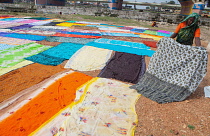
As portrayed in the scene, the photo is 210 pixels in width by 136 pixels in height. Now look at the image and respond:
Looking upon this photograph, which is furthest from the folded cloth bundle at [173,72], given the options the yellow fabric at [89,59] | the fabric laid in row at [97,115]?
the yellow fabric at [89,59]

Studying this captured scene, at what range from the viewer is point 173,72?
2908 millimetres

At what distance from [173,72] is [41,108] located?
8.06 ft

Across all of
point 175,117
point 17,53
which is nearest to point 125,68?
point 175,117

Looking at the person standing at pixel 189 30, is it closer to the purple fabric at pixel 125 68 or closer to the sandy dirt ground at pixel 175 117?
the sandy dirt ground at pixel 175 117

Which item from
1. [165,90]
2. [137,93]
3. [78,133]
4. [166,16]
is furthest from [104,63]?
[166,16]

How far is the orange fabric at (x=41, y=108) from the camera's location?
203 cm

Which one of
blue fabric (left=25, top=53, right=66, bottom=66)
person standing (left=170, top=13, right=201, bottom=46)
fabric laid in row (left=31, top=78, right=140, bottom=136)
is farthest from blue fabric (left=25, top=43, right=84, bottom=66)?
person standing (left=170, top=13, right=201, bottom=46)

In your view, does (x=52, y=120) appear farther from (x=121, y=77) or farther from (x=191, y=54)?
(x=191, y=54)

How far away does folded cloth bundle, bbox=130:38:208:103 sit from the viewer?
8.65ft

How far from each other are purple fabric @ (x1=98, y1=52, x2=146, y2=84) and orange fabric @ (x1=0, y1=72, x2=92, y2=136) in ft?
2.84

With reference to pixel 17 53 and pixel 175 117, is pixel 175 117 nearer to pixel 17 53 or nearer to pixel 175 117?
pixel 175 117

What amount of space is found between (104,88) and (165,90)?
3.83ft

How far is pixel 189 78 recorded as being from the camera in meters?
2.66

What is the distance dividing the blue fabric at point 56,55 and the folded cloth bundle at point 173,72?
2606 mm
